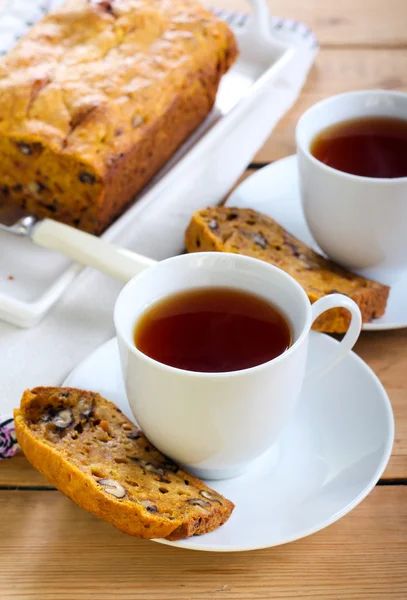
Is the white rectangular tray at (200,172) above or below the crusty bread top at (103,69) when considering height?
below

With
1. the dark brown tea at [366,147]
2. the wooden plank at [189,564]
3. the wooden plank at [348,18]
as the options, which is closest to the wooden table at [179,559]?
the wooden plank at [189,564]

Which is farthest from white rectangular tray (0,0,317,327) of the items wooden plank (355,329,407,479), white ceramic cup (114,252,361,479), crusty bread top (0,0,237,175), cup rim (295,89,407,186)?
wooden plank (355,329,407,479)

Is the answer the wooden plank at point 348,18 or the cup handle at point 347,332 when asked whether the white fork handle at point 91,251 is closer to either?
the cup handle at point 347,332

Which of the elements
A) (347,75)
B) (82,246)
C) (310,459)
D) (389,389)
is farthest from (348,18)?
(310,459)

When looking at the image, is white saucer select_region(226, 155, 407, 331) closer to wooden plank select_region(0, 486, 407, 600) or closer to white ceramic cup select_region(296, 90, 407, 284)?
white ceramic cup select_region(296, 90, 407, 284)

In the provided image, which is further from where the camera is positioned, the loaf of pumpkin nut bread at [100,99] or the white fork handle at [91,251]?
the loaf of pumpkin nut bread at [100,99]
